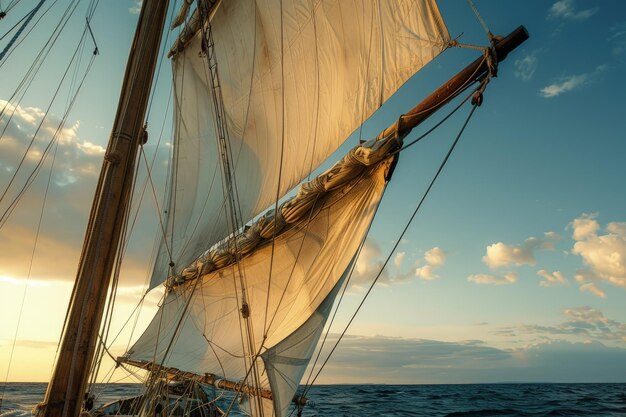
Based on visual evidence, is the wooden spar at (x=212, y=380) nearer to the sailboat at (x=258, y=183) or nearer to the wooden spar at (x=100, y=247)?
the sailboat at (x=258, y=183)

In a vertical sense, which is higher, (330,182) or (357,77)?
(357,77)

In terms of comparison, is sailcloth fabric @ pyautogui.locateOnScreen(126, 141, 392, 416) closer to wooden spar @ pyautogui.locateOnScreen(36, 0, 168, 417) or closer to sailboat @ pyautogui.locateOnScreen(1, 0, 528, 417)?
sailboat @ pyautogui.locateOnScreen(1, 0, 528, 417)

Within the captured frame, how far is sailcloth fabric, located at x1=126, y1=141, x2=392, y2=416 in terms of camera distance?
5.89 meters

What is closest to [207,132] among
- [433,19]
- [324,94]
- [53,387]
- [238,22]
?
[238,22]

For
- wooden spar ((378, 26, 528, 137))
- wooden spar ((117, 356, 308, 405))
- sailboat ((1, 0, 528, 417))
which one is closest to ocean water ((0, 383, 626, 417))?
wooden spar ((117, 356, 308, 405))

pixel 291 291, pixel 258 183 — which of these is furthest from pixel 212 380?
pixel 258 183

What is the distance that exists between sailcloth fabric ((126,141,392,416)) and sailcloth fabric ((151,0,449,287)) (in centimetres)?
104

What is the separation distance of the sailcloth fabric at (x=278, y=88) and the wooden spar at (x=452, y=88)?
75 centimetres

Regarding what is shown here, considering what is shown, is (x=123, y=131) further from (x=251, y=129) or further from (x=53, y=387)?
(x=251, y=129)

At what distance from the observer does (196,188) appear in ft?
38.8

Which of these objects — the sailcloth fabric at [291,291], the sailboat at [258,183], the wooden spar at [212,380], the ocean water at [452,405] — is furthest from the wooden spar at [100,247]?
the ocean water at [452,405]

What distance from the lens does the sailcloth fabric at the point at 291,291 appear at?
5895 millimetres

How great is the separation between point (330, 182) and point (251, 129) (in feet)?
13.4

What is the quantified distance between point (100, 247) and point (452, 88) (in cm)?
418
